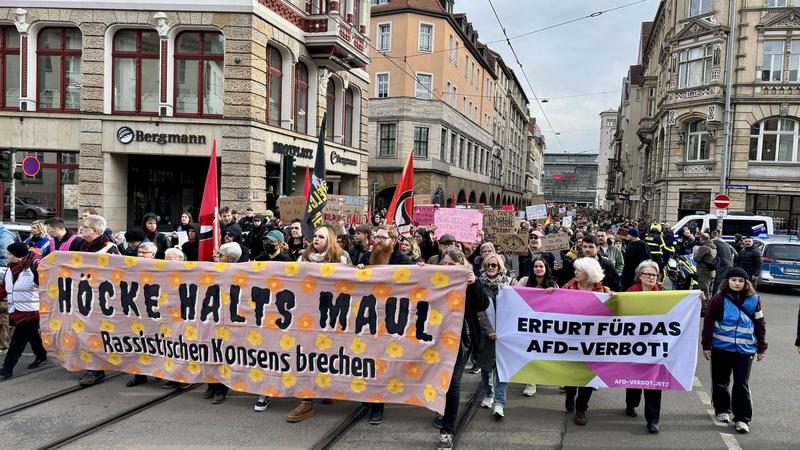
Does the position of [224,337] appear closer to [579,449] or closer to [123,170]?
[579,449]

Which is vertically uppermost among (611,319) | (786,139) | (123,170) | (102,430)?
(786,139)

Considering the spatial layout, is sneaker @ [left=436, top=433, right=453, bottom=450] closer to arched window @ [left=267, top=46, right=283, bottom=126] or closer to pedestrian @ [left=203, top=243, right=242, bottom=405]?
pedestrian @ [left=203, top=243, right=242, bottom=405]

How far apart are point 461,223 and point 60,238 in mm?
6663

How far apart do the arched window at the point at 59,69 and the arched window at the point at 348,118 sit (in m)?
11.2

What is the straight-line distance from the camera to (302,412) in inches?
223

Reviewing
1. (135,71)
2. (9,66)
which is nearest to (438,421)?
(135,71)

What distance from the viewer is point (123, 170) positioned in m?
19.5

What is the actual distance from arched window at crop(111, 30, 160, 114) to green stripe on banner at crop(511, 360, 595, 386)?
667 inches

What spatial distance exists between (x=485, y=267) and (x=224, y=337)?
2.83 metres

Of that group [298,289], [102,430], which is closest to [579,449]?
[298,289]

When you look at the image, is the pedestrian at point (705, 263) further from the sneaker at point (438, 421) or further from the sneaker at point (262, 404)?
the sneaker at point (262, 404)

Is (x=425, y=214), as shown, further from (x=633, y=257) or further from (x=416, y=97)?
(x=416, y=97)

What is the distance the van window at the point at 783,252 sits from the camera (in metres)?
16.0

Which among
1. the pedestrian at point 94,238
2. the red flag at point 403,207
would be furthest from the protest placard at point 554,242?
the pedestrian at point 94,238
